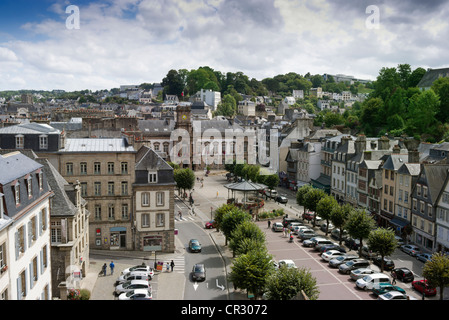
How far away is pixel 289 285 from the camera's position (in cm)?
3077

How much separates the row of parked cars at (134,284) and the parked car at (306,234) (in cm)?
2164

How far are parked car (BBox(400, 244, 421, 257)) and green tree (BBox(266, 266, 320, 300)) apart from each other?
24725 mm

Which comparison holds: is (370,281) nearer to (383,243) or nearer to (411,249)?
(383,243)

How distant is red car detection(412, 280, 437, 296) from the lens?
127 feet

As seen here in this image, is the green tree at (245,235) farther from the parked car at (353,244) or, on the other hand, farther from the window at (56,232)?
the window at (56,232)

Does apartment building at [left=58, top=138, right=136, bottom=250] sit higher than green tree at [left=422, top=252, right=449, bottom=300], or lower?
higher

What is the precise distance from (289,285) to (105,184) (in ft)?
88.1

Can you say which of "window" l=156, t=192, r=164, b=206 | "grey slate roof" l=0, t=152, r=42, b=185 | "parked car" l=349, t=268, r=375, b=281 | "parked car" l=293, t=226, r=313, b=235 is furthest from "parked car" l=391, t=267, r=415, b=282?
"grey slate roof" l=0, t=152, r=42, b=185

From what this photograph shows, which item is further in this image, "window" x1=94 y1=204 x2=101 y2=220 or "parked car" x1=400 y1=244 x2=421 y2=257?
"parked car" x1=400 y1=244 x2=421 y2=257

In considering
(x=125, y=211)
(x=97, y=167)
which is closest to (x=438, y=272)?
(x=125, y=211)

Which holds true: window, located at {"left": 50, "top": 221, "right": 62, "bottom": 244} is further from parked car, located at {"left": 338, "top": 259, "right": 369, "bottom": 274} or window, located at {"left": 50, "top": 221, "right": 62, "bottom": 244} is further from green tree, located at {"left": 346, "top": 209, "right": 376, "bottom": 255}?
green tree, located at {"left": 346, "top": 209, "right": 376, "bottom": 255}
